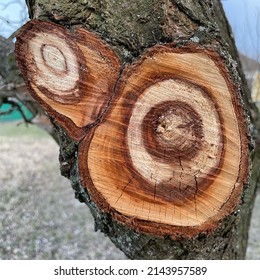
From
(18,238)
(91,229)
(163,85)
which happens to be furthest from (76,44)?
(91,229)

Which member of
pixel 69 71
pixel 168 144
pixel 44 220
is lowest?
pixel 44 220

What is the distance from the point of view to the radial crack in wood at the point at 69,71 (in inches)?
46.6

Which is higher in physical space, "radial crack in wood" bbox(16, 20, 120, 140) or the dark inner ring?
"radial crack in wood" bbox(16, 20, 120, 140)

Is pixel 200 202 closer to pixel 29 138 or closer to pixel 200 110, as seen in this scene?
pixel 200 110

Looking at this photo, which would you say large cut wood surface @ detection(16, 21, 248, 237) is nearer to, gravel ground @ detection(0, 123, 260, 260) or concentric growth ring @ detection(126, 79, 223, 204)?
concentric growth ring @ detection(126, 79, 223, 204)

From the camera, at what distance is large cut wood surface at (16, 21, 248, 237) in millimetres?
1181

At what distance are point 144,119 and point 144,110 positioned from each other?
24 mm

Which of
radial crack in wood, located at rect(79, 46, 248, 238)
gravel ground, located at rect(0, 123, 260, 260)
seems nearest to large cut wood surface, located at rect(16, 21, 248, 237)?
radial crack in wood, located at rect(79, 46, 248, 238)

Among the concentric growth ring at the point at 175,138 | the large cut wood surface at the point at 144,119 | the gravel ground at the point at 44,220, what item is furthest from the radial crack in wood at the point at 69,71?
the gravel ground at the point at 44,220

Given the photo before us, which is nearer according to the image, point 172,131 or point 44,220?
point 172,131

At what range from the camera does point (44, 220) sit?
395 cm

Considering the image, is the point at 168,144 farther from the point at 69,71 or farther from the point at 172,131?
the point at 69,71

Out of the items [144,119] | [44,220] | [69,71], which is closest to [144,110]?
[144,119]
